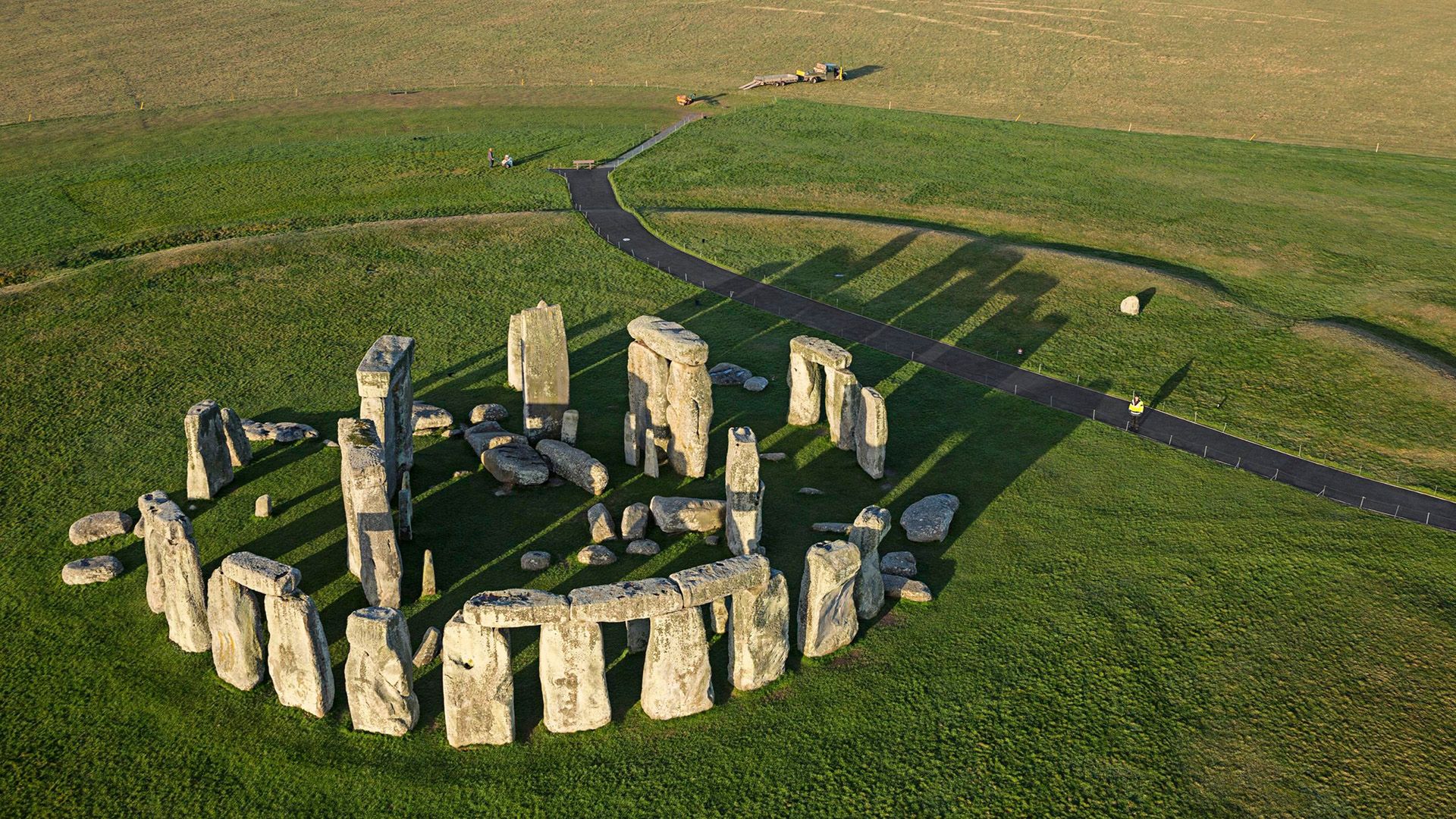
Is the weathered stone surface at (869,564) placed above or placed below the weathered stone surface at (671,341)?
below

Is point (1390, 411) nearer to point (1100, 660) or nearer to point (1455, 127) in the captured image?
point (1100, 660)

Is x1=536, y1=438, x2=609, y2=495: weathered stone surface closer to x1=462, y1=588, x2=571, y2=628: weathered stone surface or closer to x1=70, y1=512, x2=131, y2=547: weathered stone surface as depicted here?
x1=462, y1=588, x2=571, y2=628: weathered stone surface

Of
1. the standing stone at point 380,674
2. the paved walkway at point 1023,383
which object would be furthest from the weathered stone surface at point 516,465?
the paved walkway at point 1023,383

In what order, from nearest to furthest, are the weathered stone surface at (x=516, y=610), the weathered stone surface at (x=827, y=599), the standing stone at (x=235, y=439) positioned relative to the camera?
the weathered stone surface at (x=516, y=610) → the weathered stone surface at (x=827, y=599) → the standing stone at (x=235, y=439)

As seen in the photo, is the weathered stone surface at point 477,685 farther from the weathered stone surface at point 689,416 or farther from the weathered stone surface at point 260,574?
the weathered stone surface at point 689,416

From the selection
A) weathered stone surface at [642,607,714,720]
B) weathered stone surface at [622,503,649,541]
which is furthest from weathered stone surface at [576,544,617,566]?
weathered stone surface at [642,607,714,720]

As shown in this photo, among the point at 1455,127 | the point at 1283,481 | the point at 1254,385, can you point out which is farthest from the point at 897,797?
the point at 1455,127
